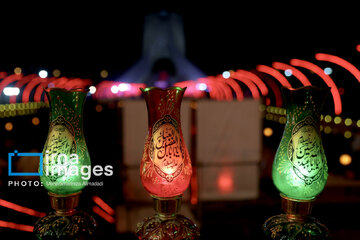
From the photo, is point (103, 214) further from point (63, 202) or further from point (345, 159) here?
Result: point (345, 159)

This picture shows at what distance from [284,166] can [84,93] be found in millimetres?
719

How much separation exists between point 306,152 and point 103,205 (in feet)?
3.10

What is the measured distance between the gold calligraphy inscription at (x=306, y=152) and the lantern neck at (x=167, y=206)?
41 centimetres

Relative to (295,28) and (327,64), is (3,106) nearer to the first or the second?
(295,28)

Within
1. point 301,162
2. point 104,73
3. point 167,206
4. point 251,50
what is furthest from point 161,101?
point 104,73

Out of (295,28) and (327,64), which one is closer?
(327,64)

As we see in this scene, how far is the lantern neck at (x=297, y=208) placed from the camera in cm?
101

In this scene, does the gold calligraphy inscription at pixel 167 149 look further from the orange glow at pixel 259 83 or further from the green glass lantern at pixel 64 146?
the orange glow at pixel 259 83

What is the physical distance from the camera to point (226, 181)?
6.16 feet

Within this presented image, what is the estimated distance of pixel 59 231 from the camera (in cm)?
104

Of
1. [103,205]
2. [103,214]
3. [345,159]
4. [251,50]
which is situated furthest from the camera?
[251,50]

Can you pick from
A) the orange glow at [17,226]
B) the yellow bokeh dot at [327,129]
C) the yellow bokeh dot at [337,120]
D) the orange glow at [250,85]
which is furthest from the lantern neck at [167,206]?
the orange glow at [250,85]

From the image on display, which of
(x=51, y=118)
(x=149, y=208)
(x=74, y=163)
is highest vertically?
(x=51, y=118)

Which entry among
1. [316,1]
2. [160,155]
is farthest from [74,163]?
[316,1]
